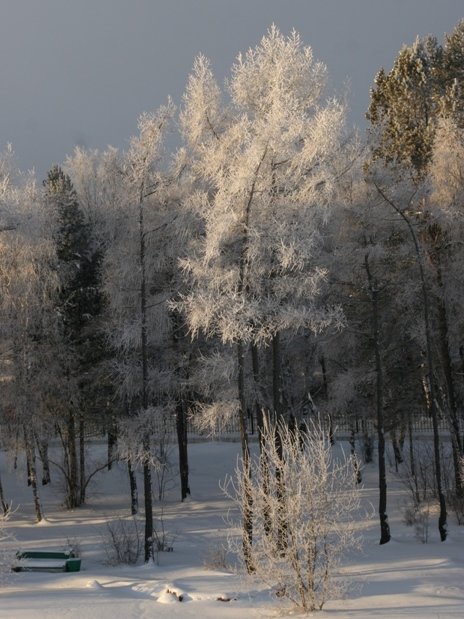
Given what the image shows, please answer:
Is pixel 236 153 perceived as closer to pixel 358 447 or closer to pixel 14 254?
pixel 14 254

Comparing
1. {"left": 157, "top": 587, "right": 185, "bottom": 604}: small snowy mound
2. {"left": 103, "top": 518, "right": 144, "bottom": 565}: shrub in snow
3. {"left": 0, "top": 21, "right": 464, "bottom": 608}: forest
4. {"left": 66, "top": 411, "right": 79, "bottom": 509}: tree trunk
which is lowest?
{"left": 103, "top": 518, "right": 144, "bottom": 565}: shrub in snow

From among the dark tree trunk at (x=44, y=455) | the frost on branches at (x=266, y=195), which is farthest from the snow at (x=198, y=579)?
the frost on branches at (x=266, y=195)

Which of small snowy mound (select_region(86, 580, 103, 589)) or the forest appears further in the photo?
the forest

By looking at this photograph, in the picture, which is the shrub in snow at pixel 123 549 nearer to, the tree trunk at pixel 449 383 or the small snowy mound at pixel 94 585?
the small snowy mound at pixel 94 585

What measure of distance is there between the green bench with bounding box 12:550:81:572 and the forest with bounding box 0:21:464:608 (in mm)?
1922

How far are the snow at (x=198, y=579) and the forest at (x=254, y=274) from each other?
951 millimetres

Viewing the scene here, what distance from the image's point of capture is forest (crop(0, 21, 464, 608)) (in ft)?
48.5

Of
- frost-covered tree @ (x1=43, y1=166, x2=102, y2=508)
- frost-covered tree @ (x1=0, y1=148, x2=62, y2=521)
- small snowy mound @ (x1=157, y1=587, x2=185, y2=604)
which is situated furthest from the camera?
frost-covered tree @ (x1=43, y1=166, x2=102, y2=508)

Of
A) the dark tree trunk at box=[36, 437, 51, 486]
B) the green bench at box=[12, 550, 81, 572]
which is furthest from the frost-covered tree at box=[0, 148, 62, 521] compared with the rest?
the green bench at box=[12, 550, 81, 572]

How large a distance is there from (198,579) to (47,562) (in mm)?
4227

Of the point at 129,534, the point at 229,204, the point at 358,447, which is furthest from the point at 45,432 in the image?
the point at 358,447

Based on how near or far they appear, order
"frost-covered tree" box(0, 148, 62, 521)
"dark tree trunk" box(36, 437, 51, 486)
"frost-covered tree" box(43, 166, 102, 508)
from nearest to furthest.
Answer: "frost-covered tree" box(0, 148, 62, 521), "frost-covered tree" box(43, 166, 102, 508), "dark tree trunk" box(36, 437, 51, 486)

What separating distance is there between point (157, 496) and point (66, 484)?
3.47 metres

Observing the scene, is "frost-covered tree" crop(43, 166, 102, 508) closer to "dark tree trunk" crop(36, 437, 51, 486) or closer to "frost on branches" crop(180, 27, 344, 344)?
"dark tree trunk" crop(36, 437, 51, 486)
